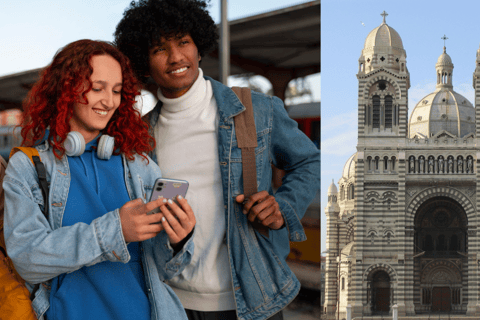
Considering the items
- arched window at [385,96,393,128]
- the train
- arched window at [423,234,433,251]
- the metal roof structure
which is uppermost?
arched window at [385,96,393,128]

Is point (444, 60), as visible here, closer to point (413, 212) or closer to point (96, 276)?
point (413, 212)

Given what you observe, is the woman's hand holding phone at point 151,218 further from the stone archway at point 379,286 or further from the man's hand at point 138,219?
the stone archway at point 379,286

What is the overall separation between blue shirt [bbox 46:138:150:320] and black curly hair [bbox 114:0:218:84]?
0.41 meters

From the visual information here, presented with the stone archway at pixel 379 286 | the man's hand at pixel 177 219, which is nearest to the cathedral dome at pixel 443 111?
the stone archway at pixel 379 286

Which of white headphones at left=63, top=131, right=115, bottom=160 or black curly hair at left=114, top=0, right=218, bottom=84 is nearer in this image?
white headphones at left=63, top=131, right=115, bottom=160

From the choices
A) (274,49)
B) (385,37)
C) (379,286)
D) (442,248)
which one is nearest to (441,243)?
(442,248)

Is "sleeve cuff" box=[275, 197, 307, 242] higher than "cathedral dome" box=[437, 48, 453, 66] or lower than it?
lower

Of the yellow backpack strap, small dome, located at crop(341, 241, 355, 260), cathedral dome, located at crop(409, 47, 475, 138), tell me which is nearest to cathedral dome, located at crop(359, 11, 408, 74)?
cathedral dome, located at crop(409, 47, 475, 138)

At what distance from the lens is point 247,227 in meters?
1.31

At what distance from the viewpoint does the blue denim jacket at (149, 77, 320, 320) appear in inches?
50.5

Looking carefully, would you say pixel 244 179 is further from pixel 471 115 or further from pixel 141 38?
pixel 471 115

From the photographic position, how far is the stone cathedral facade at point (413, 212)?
5883mm

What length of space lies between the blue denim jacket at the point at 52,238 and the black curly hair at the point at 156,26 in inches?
17.6

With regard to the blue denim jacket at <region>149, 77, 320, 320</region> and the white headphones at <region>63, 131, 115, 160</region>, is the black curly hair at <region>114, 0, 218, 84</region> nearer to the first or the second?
the blue denim jacket at <region>149, 77, 320, 320</region>
